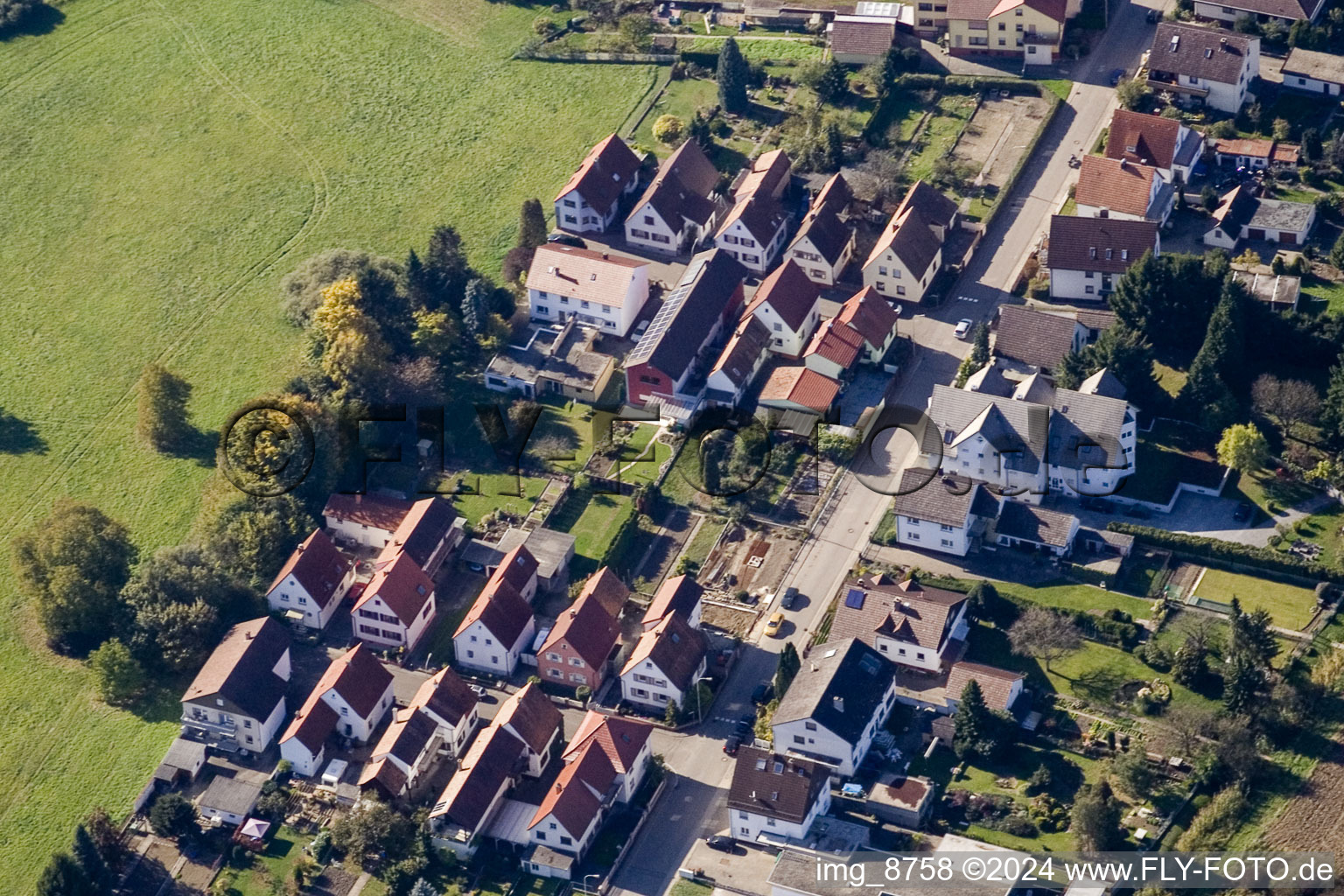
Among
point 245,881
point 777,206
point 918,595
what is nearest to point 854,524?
point 918,595

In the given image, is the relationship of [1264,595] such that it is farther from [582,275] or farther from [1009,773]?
[582,275]

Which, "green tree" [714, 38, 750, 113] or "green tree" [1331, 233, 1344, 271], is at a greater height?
"green tree" [714, 38, 750, 113]

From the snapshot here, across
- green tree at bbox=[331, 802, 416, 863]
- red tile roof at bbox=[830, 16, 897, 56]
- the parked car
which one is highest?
red tile roof at bbox=[830, 16, 897, 56]

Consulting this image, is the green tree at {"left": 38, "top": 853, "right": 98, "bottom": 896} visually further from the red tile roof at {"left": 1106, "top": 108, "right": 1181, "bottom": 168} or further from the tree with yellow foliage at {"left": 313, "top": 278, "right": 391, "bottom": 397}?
the red tile roof at {"left": 1106, "top": 108, "right": 1181, "bottom": 168}

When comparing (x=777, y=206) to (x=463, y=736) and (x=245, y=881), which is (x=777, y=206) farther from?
(x=245, y=881)

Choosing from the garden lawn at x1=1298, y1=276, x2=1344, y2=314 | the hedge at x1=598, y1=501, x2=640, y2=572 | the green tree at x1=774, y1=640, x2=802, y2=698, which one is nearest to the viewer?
the green tree at x1=774, y1=640, x2=802, y2=698

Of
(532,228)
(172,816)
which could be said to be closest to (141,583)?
(172,816)

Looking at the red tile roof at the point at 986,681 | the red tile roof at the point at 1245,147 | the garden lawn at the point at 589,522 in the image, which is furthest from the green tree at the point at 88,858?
the red tile roof at the point at 1245,147

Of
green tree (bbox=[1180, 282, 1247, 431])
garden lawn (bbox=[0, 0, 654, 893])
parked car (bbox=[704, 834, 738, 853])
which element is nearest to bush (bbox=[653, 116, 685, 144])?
garden lawn (bbox=[0, 0, 654, 893])
